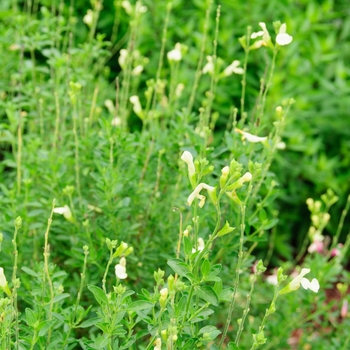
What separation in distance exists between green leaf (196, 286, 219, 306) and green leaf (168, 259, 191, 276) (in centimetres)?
6

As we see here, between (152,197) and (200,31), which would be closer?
(152,197)

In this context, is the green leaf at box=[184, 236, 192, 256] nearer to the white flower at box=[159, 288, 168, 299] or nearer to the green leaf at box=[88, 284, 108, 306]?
the white flower at box=[159, 288, 168, 299]

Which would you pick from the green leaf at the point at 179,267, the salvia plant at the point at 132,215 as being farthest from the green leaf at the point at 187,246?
the salvia plant at the point at 132,215

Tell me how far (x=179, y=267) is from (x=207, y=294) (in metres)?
0.10

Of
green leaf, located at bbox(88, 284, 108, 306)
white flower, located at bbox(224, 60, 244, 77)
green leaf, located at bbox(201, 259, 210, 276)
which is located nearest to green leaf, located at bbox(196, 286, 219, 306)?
green leaf, located at bbox(201, 259, 210, 276)

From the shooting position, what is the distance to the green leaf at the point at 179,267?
1687mm

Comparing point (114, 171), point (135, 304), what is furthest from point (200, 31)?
point (135, 304)

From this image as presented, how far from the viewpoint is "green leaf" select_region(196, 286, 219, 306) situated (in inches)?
67.1

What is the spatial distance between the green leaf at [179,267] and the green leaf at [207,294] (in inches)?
2.4

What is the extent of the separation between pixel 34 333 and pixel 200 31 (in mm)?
3012

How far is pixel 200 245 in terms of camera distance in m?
2.08

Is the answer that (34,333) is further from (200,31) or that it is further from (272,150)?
(200,31)

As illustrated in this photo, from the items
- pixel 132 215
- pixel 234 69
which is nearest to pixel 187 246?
pixel 132 215

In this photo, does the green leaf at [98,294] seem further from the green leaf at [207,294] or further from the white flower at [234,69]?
the white flower at [234,69]
